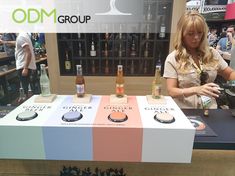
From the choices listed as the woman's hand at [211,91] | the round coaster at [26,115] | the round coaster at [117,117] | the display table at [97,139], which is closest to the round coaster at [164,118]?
the display table at [97,139]

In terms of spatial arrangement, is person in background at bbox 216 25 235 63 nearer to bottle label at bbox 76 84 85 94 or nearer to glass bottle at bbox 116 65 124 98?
glass bottle at bbox 116 65 124 98

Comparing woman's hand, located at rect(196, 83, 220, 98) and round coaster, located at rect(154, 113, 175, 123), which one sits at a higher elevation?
woman's hand, located at rect(196, 83, 220, 98)

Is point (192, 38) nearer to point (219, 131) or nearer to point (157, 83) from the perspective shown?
point (157, 83)

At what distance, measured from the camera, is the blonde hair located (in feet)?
4.84

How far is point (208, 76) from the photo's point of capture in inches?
61.7

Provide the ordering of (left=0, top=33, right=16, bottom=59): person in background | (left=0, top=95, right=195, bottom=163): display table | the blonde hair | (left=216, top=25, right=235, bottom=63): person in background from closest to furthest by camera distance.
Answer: (left=0, top=95, right=195, bottom=163): display table → the blonde hair → (left=0, top=33, right=16, bottom=59): person in background → (left=216, top=25, right=235, bottom=63): person in background

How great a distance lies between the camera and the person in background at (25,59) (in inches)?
120

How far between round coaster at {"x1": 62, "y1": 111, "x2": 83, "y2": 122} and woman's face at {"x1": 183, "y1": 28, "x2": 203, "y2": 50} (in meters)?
1.00

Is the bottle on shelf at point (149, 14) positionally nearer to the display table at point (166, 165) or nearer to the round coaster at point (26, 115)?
the display table at point (166, 165)

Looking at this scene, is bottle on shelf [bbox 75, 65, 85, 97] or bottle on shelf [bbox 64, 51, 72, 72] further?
bottle on shelf [bbox 64, 51, 72, 72]

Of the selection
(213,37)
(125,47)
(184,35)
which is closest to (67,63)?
(125,47)

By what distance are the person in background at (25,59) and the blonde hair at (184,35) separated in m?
2.30

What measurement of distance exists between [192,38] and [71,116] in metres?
1.05

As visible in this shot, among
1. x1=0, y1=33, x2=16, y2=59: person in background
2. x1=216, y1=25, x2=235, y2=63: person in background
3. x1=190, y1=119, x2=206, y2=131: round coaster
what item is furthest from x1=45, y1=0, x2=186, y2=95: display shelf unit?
x1=190, y1=119, x2=206, y2=131: round coaster
